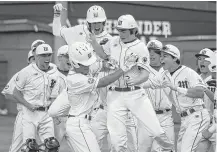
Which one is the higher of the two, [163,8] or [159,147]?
[163,8]

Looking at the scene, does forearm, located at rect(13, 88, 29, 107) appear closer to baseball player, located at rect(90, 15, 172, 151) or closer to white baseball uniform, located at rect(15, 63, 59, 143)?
white baseball uniform, located at rect(15, 63, 59, 143)

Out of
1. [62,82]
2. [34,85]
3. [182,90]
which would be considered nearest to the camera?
[182,90]

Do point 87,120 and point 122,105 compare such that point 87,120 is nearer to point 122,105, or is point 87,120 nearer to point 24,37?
point 122,105

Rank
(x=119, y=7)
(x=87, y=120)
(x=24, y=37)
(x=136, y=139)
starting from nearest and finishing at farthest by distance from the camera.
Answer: (x=87, y=120), (x=136, y=139), (x=24, y=37), (x=119, y=7)

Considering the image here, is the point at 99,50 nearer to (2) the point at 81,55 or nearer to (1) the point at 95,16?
(1) the point at 95,16

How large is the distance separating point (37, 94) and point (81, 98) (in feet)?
7.35

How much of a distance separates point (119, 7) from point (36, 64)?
1309 cm

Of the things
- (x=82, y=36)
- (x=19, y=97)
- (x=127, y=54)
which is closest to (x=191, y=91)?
(x=127, y=54)

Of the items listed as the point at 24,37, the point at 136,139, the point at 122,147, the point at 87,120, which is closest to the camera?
the point at 87,120

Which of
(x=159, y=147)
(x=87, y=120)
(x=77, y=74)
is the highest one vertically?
(x=77, y=74)

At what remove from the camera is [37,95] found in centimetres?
1178

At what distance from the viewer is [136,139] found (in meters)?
11.3

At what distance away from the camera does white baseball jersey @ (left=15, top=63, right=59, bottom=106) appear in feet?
38.6

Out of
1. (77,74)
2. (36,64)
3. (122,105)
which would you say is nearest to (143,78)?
(122,105)
